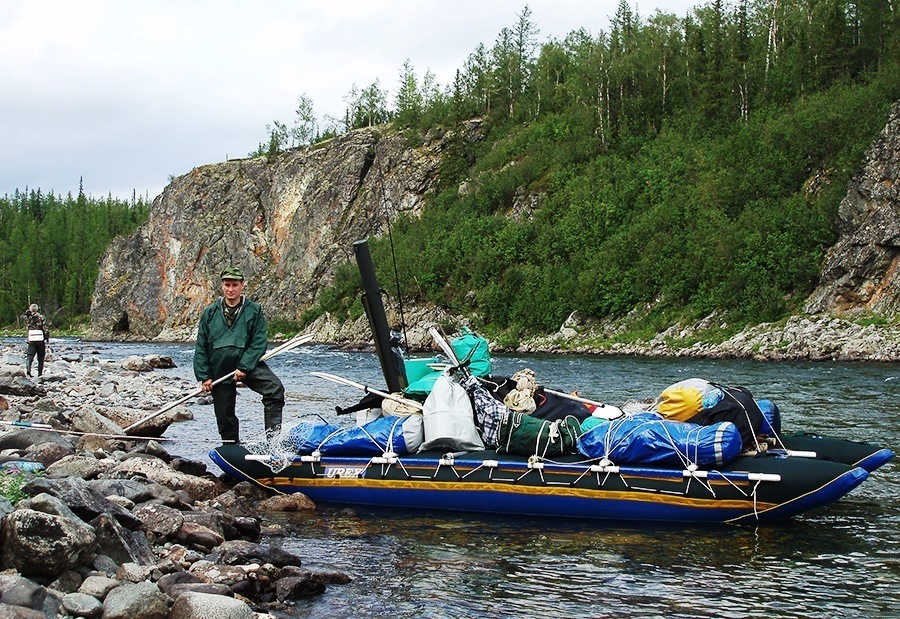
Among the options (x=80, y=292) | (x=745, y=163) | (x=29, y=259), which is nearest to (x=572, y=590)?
(x=745, y=163)

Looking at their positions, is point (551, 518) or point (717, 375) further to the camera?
point (717, 375)

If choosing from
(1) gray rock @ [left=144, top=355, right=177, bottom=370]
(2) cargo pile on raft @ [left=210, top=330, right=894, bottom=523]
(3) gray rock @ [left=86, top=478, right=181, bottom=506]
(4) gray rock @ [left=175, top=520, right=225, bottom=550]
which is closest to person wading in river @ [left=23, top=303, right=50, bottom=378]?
(2) cargo pile on raft @ [left=210, top=330, right=894, bottom=523]

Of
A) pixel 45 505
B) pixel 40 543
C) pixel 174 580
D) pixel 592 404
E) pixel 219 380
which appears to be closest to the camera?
pixel 40 543

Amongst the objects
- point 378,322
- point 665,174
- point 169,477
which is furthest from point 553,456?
point 665,174

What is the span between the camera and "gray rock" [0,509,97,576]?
510cm

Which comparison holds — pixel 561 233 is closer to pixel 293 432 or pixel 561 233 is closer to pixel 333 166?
pixel 333 166

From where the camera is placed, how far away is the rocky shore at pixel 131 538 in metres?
5.13

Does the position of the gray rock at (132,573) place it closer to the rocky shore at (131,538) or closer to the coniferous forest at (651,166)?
the rocky shore at (131,538)

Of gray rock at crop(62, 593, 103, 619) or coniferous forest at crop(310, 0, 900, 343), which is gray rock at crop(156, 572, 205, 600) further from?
coniferous forest at crop(310, 0, 900, 343)

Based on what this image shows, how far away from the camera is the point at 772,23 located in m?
60.7

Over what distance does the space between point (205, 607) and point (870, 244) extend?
38.2 m

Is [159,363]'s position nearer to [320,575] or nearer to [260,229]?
[320,575]

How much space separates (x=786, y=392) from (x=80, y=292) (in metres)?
124

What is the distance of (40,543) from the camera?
5.18 metres
